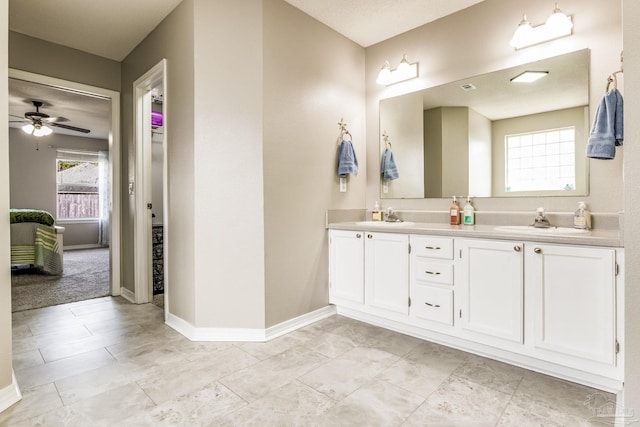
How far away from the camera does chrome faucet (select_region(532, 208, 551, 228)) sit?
7.22 feet

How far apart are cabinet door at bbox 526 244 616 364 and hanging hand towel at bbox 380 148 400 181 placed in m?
1.47

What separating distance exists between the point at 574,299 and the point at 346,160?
74.1 inches

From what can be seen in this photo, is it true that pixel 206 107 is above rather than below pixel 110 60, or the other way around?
below

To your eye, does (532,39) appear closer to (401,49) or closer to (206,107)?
(401,49)

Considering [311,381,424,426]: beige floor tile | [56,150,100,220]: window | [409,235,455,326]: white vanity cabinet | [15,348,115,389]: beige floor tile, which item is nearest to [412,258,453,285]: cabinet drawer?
[409,235,455,326]: white vanity cabinet

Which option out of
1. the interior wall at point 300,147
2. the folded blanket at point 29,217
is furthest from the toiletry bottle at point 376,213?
the folded blanket at point 29,217

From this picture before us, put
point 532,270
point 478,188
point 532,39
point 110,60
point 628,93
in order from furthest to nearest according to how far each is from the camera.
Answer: point 110,60
point 478,188
point 532,39
point 532,270
point 628,93

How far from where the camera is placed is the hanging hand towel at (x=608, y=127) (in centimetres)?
187

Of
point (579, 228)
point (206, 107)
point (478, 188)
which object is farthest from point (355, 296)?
point (206, 107)

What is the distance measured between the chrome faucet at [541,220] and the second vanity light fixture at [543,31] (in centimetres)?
115

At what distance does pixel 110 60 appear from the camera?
3.55 meters

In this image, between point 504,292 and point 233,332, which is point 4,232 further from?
point 504,292

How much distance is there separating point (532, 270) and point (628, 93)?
37.6 inches

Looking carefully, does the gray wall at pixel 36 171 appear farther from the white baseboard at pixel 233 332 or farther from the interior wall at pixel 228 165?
the interior wall at pixel 228 165
